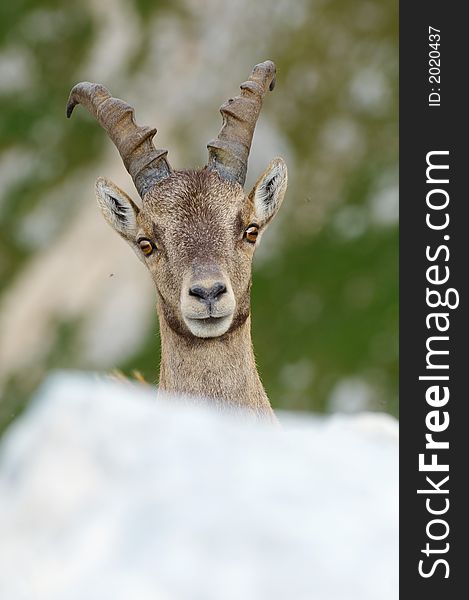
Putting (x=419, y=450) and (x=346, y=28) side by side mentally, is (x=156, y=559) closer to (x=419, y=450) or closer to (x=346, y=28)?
(x=419, y=450)

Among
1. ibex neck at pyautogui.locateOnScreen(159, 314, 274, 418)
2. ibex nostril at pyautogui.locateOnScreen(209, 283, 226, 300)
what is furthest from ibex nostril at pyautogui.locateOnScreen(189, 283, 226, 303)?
ibex neck at pyautogui.locateOnScreen(159, 314, 274, 418)

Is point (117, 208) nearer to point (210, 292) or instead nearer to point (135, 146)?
point (135, 146)

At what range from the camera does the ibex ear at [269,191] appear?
1588cm

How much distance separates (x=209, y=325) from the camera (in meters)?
14.0

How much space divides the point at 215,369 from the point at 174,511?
302 inches

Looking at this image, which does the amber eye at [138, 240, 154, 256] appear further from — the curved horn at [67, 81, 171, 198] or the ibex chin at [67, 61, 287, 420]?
the curved horn at [67, 81, 171, 198]

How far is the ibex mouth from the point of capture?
1397cm

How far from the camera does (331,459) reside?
25.2ft

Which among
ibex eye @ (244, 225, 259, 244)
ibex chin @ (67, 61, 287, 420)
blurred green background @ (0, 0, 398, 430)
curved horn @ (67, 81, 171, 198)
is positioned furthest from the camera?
blurred green background @ (0, 0, 398, 430)

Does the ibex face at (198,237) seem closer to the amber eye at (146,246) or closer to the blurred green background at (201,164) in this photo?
the amber eye at (146,246)

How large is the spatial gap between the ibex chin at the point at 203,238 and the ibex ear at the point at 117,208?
0.01 meters

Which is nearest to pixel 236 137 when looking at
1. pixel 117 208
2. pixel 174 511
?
pixel 117 208

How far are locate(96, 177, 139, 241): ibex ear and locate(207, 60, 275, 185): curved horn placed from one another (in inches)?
48.9

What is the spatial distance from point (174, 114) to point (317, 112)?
7752 mm
